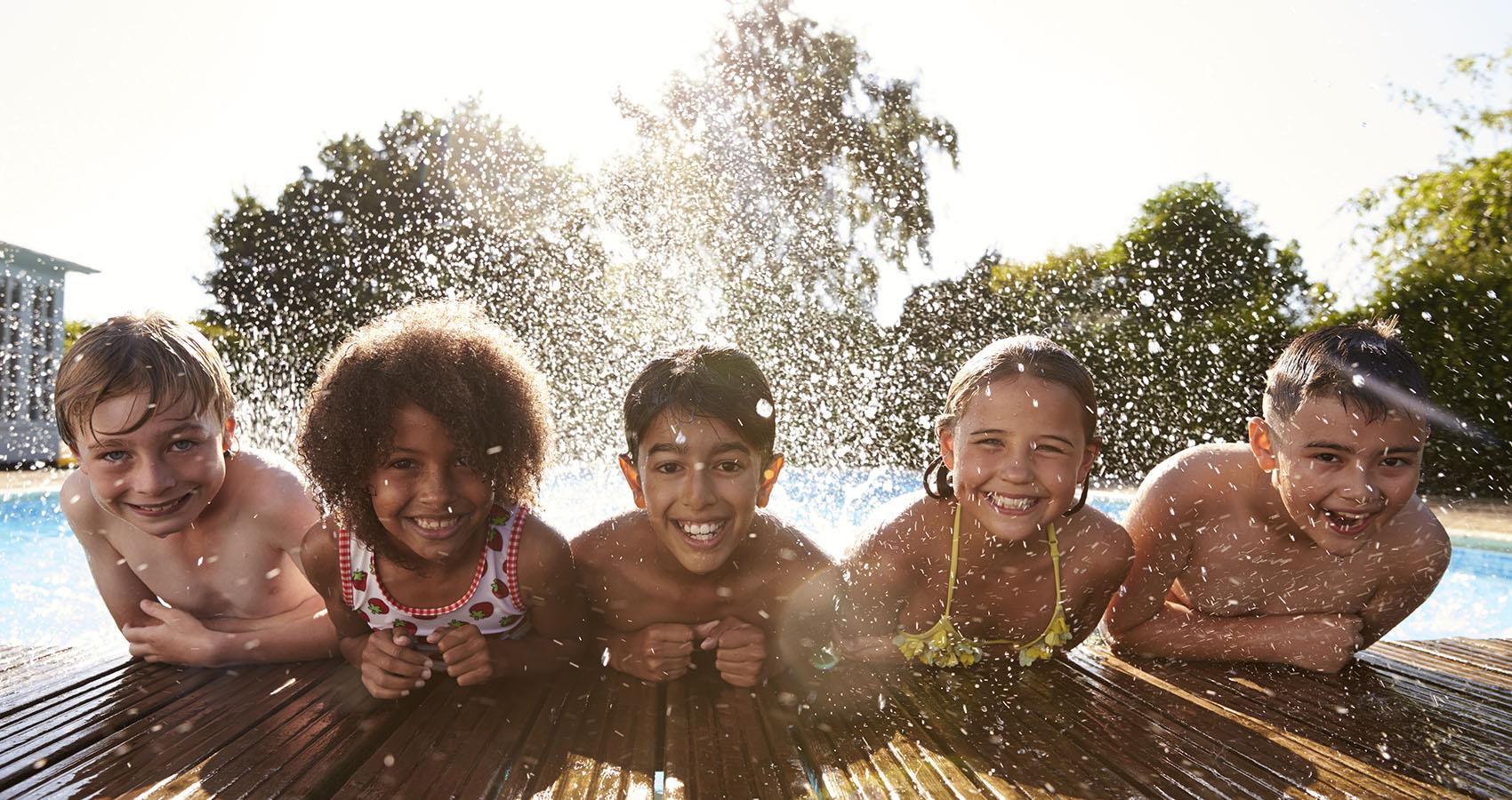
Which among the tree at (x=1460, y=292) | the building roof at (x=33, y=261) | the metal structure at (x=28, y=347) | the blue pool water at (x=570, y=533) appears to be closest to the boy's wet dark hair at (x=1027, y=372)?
the blue pool water at (x=570, y=533)

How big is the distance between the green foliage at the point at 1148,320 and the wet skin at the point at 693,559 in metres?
10.6

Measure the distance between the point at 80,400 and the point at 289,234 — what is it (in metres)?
19.8

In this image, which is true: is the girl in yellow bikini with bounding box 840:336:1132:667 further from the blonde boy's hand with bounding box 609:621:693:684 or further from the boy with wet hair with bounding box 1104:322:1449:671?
the blonde boy's hand with bounding box 609:621:693:684

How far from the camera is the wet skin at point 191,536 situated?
2.52 m

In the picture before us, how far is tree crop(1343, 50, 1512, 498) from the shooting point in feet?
33.0

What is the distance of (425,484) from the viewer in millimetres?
2336

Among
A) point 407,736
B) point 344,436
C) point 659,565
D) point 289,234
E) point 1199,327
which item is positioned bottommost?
point 407,736

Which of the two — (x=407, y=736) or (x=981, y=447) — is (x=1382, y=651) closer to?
(x=981, y=447)

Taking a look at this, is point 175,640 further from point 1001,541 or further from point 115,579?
point 1001,541

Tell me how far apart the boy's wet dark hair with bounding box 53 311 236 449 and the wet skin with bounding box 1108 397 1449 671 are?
2.64m

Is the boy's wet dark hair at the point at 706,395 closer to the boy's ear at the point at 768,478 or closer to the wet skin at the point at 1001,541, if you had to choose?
the boy's ear at the point at 768,478

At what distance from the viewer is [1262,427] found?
2.87 m

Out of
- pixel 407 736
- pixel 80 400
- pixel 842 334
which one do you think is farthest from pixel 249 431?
pixel 407 736

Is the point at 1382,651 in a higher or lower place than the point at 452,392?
lower
